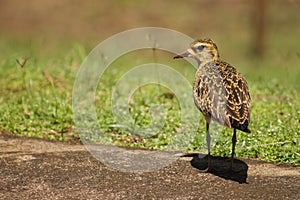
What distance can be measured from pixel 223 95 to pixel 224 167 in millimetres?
800

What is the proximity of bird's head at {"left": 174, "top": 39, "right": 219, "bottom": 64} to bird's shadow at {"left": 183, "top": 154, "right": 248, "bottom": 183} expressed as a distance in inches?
42.6

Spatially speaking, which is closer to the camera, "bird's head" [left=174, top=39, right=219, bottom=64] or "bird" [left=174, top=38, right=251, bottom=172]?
"bird" [left=174, top=38, right=251, bottom=172]

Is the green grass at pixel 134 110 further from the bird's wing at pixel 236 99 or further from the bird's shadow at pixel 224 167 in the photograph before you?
the bird's wing at pixel 236 99

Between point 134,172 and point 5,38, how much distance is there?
34.7 ft

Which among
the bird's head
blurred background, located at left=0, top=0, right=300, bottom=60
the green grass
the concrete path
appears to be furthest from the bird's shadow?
blurred background, located at left=0, top=0, right=300, bottom=60

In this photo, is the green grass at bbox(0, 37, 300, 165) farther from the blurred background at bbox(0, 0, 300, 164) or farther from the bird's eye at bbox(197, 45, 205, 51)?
the bird's eye at bbox(197, 45, 205, 51)

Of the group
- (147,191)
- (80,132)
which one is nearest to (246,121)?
(147,191)

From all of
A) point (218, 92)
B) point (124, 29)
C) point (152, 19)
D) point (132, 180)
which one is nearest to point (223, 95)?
point (218, 92)

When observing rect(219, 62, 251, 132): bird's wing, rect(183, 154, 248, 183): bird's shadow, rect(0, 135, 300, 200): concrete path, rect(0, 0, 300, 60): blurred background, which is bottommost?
rect(0, 135, 300, 200): concrete path

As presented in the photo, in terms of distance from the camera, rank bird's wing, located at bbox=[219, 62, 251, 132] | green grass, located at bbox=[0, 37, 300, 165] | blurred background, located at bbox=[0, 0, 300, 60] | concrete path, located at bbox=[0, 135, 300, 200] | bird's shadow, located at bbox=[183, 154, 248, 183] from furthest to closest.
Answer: blurred background, located at bbox=[0, 0, 300, 60] < green grass, located at bbox=[0, 37, 300, 165] < bird's shadow, located at bbox=[183, 154, 248, 183] < bird's wing, located at bbox=[219, 62, 251, 132] < concrete path, located at bbox=[0, 135, 300, 200]

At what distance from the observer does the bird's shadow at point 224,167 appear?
6.20 metres

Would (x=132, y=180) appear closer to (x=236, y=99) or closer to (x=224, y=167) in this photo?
(x=224, y=167)

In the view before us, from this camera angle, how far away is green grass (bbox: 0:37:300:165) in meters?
7.36

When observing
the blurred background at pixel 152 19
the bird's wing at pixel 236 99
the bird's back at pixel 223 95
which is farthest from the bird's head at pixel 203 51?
the blurred background at pixel 152 19
